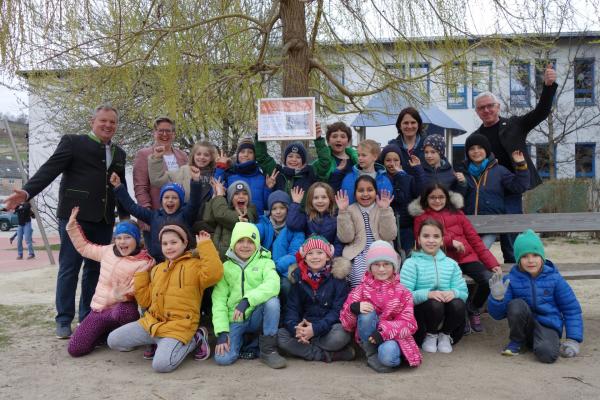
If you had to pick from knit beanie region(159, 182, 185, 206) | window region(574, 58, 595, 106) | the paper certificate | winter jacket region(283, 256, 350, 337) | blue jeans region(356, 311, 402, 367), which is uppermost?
window region(574, 58, 595, 106)

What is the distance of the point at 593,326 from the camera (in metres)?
4.72

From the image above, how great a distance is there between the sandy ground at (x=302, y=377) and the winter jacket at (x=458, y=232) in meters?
0.64

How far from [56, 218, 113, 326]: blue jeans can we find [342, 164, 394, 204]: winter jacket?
6.82 ft

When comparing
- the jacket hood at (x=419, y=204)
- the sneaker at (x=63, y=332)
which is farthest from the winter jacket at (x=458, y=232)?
the sneaker at (x=63, y=332)

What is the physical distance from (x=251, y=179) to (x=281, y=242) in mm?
833

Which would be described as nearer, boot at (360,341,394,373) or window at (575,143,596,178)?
boot at (360,341,394,373)

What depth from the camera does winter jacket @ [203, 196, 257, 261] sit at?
14.2ft

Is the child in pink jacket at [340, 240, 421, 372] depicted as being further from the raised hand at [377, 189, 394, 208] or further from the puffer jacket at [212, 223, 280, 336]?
the puffer jacket at [212, 223, 280, 336]

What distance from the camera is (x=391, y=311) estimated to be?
3.74m

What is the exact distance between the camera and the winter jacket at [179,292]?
12.4 ft

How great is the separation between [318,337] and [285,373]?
0.42 metres

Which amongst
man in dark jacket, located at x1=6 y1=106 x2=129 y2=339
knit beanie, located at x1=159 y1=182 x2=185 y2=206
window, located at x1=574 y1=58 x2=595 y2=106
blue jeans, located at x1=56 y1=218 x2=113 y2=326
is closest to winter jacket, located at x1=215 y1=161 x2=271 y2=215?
knit beanie, located at x1=159 y1=182 x2=185 y2=206

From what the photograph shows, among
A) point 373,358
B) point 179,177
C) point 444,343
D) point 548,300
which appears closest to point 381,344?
point 373,358

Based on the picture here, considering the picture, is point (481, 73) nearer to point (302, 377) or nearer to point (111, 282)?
point (302, 377)
